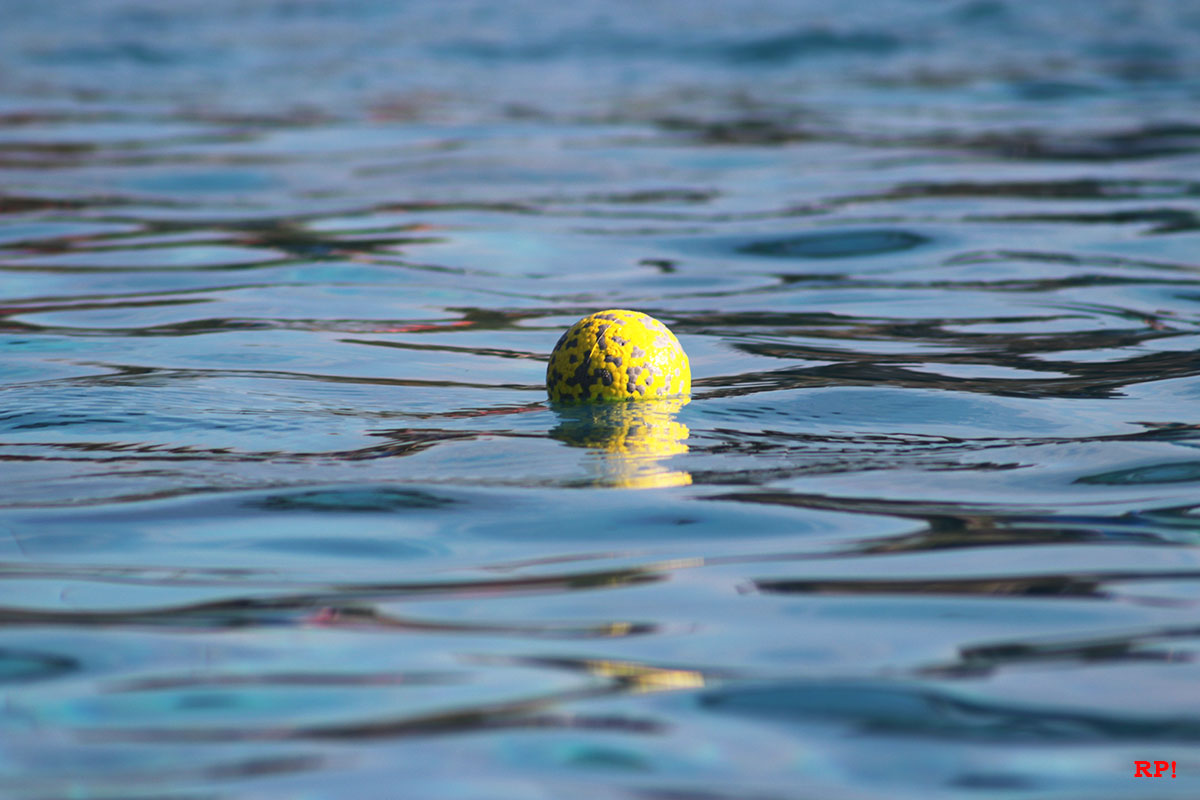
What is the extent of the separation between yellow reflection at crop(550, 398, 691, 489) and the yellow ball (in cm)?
4

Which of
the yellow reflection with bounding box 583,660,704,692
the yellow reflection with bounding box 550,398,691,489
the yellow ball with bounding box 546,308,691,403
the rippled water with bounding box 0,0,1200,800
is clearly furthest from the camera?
the yellow ball with bounding box 546,308,691,403

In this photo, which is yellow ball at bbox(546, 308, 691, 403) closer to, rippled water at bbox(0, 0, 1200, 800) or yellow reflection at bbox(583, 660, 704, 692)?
rippled water at bbox(0, 0, 1200, 800)

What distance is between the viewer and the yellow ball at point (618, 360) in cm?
411

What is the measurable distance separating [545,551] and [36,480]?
131cm

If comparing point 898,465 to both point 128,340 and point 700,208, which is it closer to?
point 128,340

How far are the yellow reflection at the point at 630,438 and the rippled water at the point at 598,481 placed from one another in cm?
2

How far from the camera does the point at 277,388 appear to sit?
4.60 meters

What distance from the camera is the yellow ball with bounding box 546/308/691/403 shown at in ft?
13.5

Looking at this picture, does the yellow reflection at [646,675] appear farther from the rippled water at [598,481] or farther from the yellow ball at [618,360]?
the yellow ball at [618,360]

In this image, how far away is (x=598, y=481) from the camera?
3480 mm

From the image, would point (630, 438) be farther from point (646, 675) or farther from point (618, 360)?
point (646, 675)

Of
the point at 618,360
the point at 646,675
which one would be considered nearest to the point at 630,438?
the point at 618,360

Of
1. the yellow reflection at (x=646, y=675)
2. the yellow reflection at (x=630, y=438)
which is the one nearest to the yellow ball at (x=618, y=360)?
the yellow reflection at (x=630, y=438)

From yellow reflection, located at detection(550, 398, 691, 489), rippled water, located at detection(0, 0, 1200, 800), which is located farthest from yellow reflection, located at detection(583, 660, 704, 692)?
yellow reflection, located at detection(550, 398, 691, 489)
